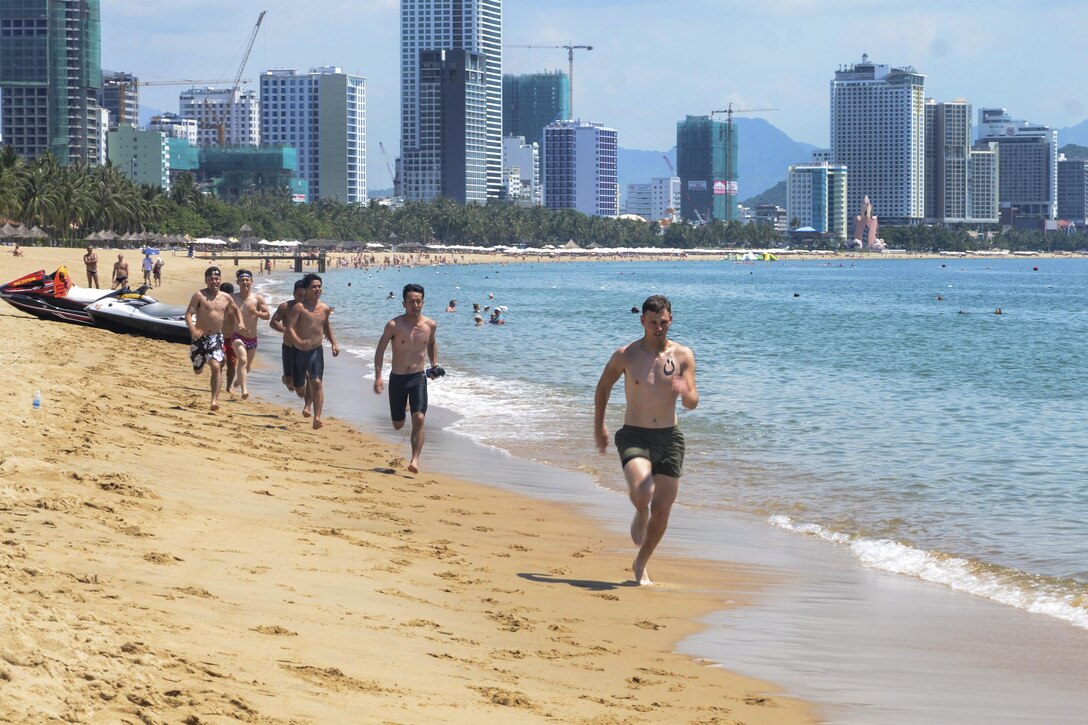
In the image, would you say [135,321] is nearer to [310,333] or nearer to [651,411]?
[310,333]

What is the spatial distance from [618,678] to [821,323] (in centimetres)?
4991

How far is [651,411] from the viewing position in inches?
319

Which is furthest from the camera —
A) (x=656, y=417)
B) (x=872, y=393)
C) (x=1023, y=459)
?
(x=872, y=393)

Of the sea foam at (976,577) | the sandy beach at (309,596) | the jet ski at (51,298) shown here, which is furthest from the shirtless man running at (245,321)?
the jet ski at (51,298)

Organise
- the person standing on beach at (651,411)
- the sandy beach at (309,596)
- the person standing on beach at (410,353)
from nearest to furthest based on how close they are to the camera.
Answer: the sandy beach at (309,596) → the person standing on beach at (651,411) → the person standing on beach at (410,353)

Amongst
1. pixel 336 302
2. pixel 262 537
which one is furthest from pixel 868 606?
pixel 336 302

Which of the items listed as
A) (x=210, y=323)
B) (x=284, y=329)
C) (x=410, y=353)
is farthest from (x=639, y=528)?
(x=210, y=323)

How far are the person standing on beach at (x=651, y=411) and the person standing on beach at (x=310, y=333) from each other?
652 centimetres

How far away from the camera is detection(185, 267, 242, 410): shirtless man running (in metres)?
15.7

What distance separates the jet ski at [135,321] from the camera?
24031mm

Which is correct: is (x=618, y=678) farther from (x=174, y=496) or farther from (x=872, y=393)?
(x=872, y=393)

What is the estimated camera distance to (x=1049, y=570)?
376 inches

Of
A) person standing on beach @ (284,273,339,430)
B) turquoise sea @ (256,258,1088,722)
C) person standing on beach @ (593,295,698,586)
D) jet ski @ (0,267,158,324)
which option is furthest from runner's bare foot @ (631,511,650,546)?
jet ski @ (0,267,158,324)

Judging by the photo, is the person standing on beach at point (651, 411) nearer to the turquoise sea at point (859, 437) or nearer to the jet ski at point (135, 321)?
the turquoise sea at point (859, 437)
